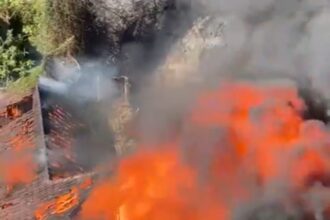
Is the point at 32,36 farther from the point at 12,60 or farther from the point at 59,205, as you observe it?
the point at 59,205

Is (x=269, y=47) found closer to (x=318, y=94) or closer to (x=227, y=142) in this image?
(x=318, y=94)

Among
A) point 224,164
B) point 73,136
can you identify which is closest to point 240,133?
point 224,164

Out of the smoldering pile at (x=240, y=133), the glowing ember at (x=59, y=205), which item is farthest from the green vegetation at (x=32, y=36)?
the glowing ember at (x=59, y=205)

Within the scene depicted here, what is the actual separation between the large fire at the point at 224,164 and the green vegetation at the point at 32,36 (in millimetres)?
2314

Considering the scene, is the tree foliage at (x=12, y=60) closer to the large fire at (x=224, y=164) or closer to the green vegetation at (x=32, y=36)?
the green vegetation at (x=32, y=36)

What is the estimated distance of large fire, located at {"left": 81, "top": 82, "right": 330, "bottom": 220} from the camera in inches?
354

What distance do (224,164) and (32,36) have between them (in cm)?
428

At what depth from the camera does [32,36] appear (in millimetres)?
12406

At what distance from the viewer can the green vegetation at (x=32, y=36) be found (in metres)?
11.7

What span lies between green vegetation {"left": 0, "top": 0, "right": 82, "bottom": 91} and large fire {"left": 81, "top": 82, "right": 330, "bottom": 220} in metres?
2.31

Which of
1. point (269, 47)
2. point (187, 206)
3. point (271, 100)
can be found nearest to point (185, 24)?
point (269, 47)

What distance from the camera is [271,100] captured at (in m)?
9.85

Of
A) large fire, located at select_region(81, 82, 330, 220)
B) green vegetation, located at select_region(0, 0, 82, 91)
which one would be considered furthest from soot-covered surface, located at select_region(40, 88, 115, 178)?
green vegetation, located at select_region(0, 0, 82, 91)

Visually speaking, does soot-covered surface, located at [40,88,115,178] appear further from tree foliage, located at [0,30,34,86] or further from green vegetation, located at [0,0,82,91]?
tree foliage, located at [0,30,34,86]
